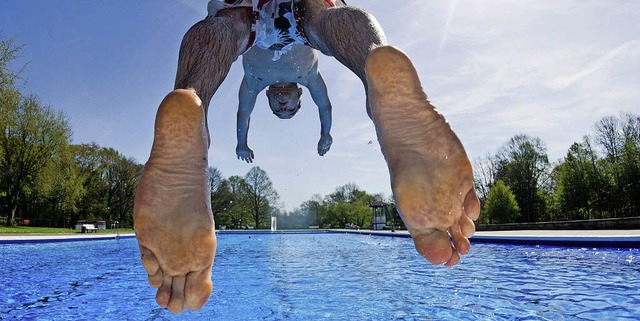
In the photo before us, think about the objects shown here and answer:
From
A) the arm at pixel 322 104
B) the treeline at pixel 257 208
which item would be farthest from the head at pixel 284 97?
the treeline at pixel 257 208

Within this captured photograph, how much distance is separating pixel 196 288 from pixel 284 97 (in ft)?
8.06

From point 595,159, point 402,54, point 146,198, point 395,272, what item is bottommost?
point 395,272

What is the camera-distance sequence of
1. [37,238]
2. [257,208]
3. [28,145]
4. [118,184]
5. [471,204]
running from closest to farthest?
1. [471,204]
2. [37,238]
3. [28,145]
4. [118,184]
5. [257,208]

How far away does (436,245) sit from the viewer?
1192 mm

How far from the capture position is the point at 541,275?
6.00 metres

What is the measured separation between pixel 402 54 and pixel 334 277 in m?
5.69

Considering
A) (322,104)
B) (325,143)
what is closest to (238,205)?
(325,143)

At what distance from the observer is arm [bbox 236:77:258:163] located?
12.1 feet

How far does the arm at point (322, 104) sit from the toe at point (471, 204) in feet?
7.76

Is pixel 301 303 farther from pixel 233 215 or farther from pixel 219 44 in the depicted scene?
pixel 233 215

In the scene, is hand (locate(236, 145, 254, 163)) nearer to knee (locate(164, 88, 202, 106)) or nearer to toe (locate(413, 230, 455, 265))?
knee (locate(164, 88, 202, 106))

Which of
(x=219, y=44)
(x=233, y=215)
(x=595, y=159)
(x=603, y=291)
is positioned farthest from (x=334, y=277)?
(x=233, y=215)

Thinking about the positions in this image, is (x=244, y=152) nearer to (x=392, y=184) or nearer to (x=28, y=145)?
(x=392, y=184)

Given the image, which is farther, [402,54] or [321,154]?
[321,154]
